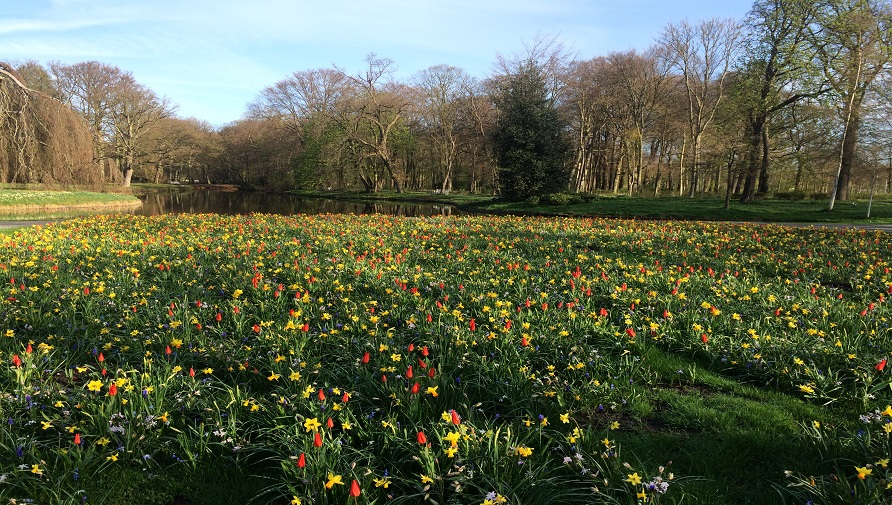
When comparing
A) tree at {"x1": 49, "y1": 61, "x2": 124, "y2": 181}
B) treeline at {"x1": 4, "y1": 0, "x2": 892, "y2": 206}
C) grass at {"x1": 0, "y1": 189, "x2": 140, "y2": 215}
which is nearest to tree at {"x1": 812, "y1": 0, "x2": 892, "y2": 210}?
treeline at {"x1": 4, "y1": 0, "x2": 892, "y2": 206}

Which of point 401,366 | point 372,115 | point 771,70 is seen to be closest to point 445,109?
point 372,115

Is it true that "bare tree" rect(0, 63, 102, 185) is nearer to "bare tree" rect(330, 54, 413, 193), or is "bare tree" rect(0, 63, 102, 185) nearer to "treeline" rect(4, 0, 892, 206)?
"treeline" rect(4, 0, 892, 206)

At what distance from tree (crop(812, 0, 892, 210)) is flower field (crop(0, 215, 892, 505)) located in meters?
21.1

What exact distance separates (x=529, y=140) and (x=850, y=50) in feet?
53.7

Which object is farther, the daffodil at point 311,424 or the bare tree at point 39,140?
the bare tree at point 39,140

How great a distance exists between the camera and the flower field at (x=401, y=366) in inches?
95.1

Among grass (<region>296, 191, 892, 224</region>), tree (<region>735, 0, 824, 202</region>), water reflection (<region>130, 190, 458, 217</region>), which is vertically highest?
tree (<region>735, 0, 824, 202</region>)

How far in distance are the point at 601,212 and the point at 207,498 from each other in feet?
83.6

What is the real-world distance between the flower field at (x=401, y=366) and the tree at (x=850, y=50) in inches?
831

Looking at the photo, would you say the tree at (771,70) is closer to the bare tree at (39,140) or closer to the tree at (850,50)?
the tree at (850,50)

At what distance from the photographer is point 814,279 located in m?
6.78

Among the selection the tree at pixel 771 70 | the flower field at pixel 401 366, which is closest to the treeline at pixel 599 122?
the tree at pixel 771 70

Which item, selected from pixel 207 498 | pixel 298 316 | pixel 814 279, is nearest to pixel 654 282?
pixel 814 279

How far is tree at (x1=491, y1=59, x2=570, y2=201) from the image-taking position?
3064 cm
